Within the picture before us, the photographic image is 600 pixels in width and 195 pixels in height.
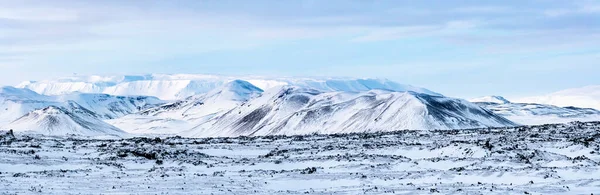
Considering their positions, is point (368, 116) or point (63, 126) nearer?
point (368, 116)

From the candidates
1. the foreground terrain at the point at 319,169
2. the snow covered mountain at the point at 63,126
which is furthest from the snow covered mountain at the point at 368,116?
the foreground terrain at the point at 319,169

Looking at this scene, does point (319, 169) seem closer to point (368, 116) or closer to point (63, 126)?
point (368, 116)

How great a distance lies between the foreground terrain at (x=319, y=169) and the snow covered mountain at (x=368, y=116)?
69.5m

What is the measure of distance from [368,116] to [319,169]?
343 ft

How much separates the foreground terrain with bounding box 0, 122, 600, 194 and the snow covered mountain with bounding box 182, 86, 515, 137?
6945 centimetres

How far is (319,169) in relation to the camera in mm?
53031

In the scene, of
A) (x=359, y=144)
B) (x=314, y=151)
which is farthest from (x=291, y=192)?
(x=359, y=144)

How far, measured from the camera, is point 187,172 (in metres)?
52.5

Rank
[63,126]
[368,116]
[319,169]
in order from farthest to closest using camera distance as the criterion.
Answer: [63,126]
[368,116]
[319,169]

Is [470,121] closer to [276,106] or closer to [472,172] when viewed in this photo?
[276,106]

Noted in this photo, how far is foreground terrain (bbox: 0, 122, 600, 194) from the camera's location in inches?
1612

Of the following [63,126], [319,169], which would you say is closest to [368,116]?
[63,126]

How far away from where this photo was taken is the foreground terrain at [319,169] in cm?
4094

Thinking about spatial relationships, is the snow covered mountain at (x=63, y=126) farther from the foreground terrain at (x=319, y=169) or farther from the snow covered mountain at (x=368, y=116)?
the foreground terrain at (x=319, y=169)
